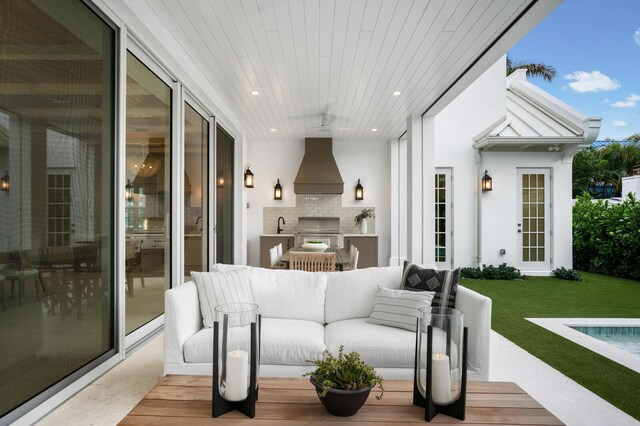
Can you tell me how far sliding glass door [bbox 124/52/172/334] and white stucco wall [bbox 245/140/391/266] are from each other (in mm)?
4755

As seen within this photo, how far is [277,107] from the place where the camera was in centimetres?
627

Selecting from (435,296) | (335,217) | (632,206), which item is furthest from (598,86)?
(435,296)

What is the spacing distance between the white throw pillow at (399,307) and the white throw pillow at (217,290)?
3.02ft

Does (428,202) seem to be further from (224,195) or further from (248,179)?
(248,179)

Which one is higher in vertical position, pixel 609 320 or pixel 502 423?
pixel 502 423

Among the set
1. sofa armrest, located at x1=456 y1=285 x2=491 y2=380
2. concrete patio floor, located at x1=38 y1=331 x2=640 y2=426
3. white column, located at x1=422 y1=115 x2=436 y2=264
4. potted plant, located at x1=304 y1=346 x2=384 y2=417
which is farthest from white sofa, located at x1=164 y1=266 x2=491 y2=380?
white column, located at x1=422 y1=115 x2=436 y2=264

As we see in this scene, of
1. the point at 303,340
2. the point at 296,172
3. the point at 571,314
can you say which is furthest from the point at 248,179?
the point at 303,340

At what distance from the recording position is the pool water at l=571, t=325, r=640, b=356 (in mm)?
3840

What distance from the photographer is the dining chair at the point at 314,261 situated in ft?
14.3

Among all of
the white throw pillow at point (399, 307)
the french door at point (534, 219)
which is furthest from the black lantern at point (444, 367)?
the french door at point (534, 219)

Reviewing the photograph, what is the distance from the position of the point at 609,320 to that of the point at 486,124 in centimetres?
488

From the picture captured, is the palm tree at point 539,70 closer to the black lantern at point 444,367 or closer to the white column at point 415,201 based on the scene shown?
the white column at point 415,201

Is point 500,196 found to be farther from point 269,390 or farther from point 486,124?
point 269,390

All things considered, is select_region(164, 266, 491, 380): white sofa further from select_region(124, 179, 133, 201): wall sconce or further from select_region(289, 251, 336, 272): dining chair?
select_region(289, 251, 336, 272): dining chair
